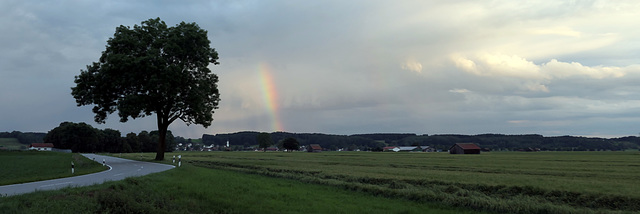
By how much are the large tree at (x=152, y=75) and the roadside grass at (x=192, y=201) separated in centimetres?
2350

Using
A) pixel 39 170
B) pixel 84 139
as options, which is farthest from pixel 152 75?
pixel 84 139

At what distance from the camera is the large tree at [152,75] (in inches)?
1725

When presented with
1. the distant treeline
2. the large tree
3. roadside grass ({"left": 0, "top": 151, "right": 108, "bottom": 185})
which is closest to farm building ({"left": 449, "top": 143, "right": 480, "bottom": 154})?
the large tree

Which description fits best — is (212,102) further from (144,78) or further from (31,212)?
(31,212)

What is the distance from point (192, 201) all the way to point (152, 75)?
1133 inches

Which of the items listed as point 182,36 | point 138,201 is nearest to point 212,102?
point 182,36

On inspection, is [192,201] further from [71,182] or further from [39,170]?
[39,170]

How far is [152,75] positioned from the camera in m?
43.0

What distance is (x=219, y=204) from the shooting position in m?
18.2

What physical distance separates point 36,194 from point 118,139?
186 meters

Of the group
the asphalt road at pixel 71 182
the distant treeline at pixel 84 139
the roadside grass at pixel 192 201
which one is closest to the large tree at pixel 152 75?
the asphalt road at pixel 71 182

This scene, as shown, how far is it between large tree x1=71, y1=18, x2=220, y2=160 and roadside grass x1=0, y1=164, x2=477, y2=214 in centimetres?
2350

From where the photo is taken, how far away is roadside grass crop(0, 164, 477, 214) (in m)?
12.1

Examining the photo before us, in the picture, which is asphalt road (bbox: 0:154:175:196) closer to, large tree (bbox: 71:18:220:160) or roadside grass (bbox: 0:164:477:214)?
roadside grass (bbox: 0:164:477:214)
